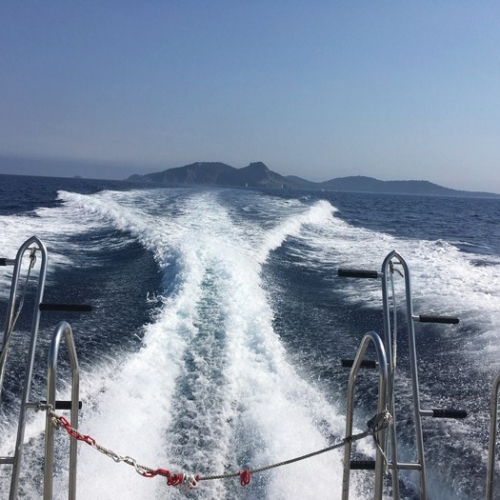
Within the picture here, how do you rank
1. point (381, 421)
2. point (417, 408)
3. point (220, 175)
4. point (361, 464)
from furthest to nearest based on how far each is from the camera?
point (220, 175), point (417, 408), point (361, 464), point (381, 421)

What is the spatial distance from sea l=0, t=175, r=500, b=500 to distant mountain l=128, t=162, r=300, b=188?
8641 cm

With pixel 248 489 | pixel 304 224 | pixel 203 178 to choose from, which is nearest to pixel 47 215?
pixel 304 224

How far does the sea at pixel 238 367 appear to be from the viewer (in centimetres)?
384

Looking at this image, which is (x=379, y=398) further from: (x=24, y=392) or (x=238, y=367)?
(x=238, y=367)

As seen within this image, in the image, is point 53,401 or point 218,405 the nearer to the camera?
point 53,401

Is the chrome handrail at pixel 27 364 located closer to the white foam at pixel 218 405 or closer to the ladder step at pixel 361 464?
the ladder step at pixel 361 464

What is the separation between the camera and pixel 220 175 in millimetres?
104125

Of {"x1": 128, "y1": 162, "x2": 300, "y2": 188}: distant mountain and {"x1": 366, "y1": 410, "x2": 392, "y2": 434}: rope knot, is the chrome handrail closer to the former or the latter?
{"x1": 366, "y1": 410, "x2": 392, "y2": 434}: rope knot

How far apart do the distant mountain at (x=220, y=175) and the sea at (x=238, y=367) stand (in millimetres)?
86412

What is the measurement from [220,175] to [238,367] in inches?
3938

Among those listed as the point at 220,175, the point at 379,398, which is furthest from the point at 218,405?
the point at 220,175

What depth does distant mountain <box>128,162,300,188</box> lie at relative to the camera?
327 ft

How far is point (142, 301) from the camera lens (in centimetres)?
742

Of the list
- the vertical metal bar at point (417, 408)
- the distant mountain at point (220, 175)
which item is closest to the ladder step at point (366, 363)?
the vertical metal bar at point (417, 408)
